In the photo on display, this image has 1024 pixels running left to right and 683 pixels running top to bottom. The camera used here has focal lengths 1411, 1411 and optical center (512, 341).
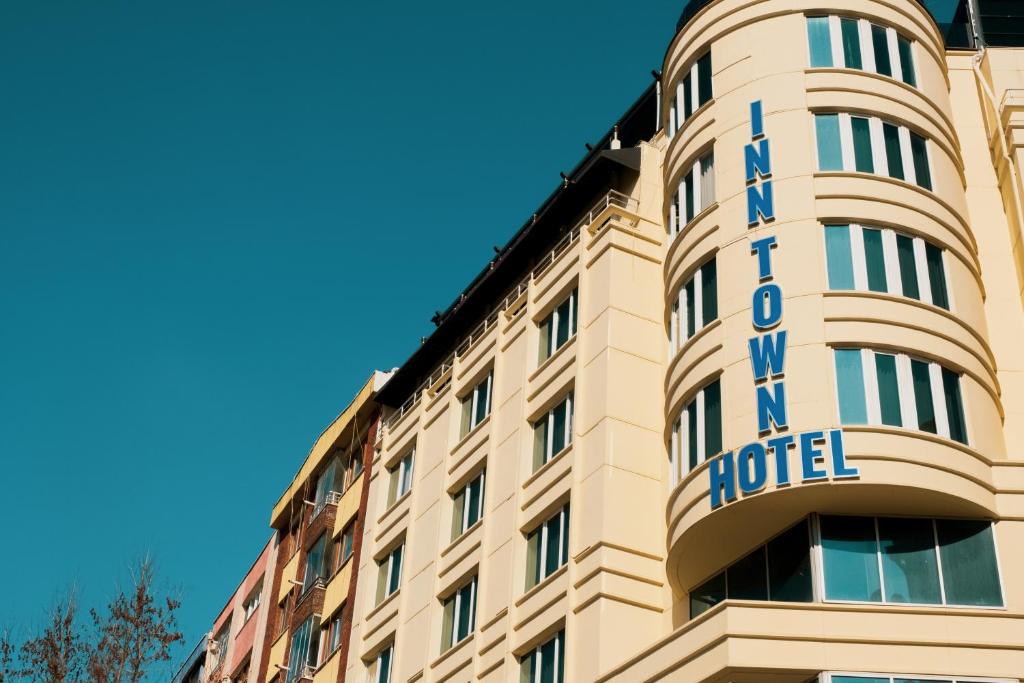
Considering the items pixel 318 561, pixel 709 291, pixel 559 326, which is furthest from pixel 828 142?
pixel 318 561

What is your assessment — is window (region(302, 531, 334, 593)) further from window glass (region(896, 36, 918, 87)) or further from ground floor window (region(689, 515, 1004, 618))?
window glass (region(896, 36, 918, 87))

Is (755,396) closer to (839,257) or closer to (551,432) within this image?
(839,257)

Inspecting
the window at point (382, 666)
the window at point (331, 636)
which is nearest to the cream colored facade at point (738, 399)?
the window at point (382, 666)

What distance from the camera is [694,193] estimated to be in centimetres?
3659

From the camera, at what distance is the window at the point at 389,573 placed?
45.8 meters

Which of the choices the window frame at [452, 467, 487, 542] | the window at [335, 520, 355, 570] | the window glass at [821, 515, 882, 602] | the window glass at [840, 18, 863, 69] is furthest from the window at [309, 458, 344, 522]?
the window glass at [821, 515, 882, 602]

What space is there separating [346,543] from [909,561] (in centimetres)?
2826

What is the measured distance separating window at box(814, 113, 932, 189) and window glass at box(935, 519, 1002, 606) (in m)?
9.16

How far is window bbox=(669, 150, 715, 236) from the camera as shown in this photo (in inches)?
1416

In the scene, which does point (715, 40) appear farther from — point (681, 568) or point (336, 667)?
point (336, 667)

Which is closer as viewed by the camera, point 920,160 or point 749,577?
point 749,577

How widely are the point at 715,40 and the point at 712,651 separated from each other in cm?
1787

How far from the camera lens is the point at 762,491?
28.9 m

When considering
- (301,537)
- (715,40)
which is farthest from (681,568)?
(301,537)
